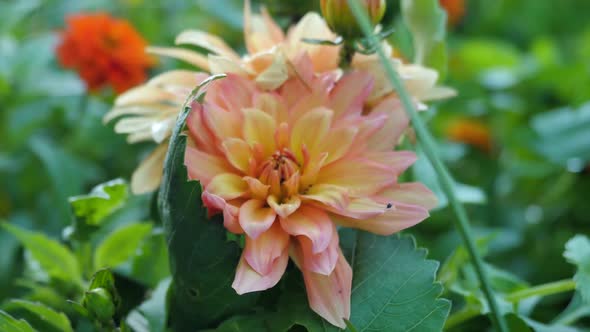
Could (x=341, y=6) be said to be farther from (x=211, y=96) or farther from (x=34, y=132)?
(x=34, y=132)

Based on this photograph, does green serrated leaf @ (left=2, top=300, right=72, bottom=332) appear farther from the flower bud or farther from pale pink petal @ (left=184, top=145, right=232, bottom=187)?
the flower bud

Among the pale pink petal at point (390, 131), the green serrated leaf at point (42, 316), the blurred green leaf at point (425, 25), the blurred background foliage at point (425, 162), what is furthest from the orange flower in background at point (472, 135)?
the green serrated leaf at point (42, 316)

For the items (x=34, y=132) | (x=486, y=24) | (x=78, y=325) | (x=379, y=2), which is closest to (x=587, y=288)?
(x=379, y=2)

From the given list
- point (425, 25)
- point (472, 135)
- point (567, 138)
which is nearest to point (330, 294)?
point (425, 25)

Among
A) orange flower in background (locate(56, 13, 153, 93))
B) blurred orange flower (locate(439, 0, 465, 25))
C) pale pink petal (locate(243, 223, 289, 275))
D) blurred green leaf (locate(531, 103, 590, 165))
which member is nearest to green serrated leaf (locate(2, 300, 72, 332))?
pale pink petal (locate(243, 223, 289, 275))

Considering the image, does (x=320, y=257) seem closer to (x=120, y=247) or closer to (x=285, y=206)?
(x=285, y=206)

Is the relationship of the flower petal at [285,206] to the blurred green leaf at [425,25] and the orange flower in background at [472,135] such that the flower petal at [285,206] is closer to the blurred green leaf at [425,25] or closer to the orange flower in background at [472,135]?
the blurred green leaf at [425,25]
